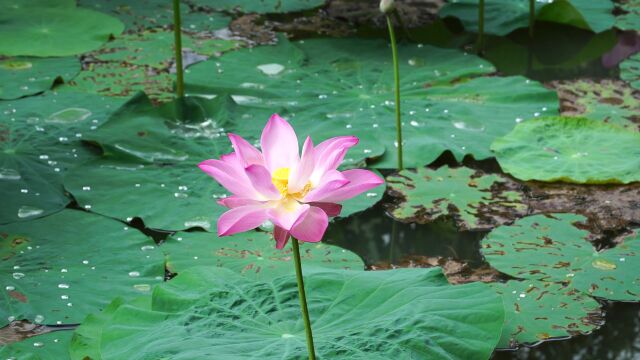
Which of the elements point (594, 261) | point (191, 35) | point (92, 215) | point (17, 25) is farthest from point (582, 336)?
point (17, 25)

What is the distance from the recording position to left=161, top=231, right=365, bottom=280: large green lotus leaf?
93.9 inches

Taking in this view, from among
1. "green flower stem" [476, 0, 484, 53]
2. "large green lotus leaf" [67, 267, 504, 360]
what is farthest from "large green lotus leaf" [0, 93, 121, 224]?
"green flower stem" [476, 0, 484, 53]

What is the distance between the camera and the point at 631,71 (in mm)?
3666

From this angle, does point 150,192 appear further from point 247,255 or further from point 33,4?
point 33,4

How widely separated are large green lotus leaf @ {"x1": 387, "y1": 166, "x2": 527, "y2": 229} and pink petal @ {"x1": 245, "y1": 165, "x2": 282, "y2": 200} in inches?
47.8

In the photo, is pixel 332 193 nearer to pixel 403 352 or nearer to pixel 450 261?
pixel 403 352

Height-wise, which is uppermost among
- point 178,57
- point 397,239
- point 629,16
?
point 178,57

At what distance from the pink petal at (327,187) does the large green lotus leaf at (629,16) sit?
3041 mm

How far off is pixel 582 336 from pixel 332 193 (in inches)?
35.9

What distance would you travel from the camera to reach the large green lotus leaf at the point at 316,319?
177cm

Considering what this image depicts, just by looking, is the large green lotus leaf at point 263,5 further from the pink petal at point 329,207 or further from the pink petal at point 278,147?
the pink petal at point 329,207

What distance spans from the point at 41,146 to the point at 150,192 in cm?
46

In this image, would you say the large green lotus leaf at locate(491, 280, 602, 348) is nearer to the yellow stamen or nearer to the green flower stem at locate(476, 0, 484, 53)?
the yellow stamen

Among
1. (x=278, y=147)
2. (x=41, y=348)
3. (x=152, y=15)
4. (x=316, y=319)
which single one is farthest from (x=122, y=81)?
(x=278, y=147)
